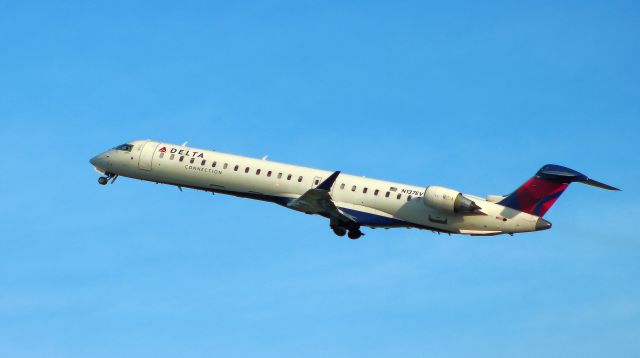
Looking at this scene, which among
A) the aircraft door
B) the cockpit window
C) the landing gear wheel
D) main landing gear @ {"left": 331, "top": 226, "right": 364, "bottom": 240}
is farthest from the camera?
the cockpit window

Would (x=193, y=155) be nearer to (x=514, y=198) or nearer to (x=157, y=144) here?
(x=157, y=144)

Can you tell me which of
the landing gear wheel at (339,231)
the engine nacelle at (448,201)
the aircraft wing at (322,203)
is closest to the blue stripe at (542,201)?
the engine nacelle at (448,201)

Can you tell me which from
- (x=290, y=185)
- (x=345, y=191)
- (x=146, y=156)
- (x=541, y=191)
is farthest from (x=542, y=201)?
(x=146, y=156)

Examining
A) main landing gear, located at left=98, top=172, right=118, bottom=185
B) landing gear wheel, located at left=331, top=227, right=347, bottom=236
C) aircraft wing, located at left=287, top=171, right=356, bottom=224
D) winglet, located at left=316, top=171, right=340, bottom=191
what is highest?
main landing gear, located at left=98, top=172, right=118, bottom=185

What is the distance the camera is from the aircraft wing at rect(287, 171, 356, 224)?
47.4m

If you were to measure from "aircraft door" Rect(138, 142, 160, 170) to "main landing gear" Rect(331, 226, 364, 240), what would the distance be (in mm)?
9567

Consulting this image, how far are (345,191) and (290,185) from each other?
8.59ft

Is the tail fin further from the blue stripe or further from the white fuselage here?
the white fuselage

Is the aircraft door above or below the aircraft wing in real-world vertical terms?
above

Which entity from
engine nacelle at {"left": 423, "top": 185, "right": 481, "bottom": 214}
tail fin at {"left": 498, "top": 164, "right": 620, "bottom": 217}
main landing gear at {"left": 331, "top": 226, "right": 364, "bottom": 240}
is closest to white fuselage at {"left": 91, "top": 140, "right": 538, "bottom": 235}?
tail fin at {"left": 498, "top": 164, "right": 620, "bottom": 217}

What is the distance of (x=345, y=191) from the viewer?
163 ft

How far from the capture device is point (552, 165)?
4653 cm

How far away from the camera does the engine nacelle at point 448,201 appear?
46.6 meters

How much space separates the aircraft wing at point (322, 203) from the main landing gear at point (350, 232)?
2.87 feet
